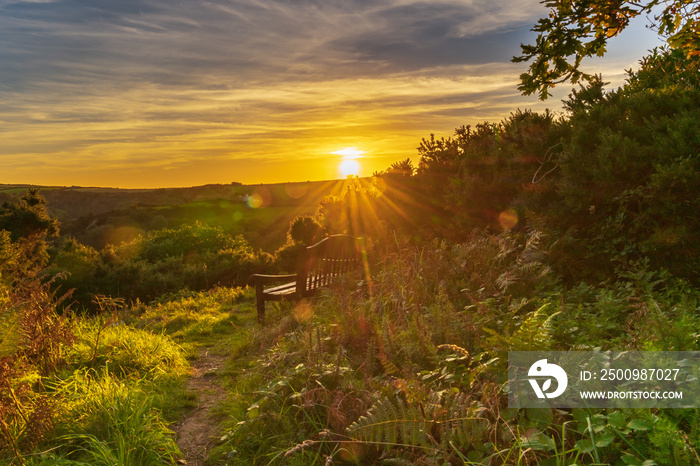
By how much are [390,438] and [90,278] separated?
83.5ft

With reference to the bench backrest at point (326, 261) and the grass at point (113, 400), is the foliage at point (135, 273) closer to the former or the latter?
the bench backrest at point (326, 261)

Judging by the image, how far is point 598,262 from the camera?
4.91 metres

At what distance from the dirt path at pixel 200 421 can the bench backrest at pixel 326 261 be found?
2.06 metres

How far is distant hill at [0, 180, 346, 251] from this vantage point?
56.2 meters

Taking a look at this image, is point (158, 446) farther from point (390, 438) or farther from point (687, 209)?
point (687, 209)

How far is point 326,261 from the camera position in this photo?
7961 millimetres

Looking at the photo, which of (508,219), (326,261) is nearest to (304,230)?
(326,261)

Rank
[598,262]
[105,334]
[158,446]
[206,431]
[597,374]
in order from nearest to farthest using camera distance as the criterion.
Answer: [597,374] < [158,446] < [206,431] < [598,262] < [105,334]

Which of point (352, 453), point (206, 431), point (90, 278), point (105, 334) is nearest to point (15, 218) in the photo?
point (90, 278)

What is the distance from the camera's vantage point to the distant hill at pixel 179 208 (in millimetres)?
56219

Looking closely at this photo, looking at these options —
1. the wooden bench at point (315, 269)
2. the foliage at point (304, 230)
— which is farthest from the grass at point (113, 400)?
the foliage at point (304, 230)

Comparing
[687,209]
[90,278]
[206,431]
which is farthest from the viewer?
[90,278]

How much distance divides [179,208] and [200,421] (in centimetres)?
6916

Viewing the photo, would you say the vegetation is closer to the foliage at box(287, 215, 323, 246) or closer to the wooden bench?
the wooden bench
